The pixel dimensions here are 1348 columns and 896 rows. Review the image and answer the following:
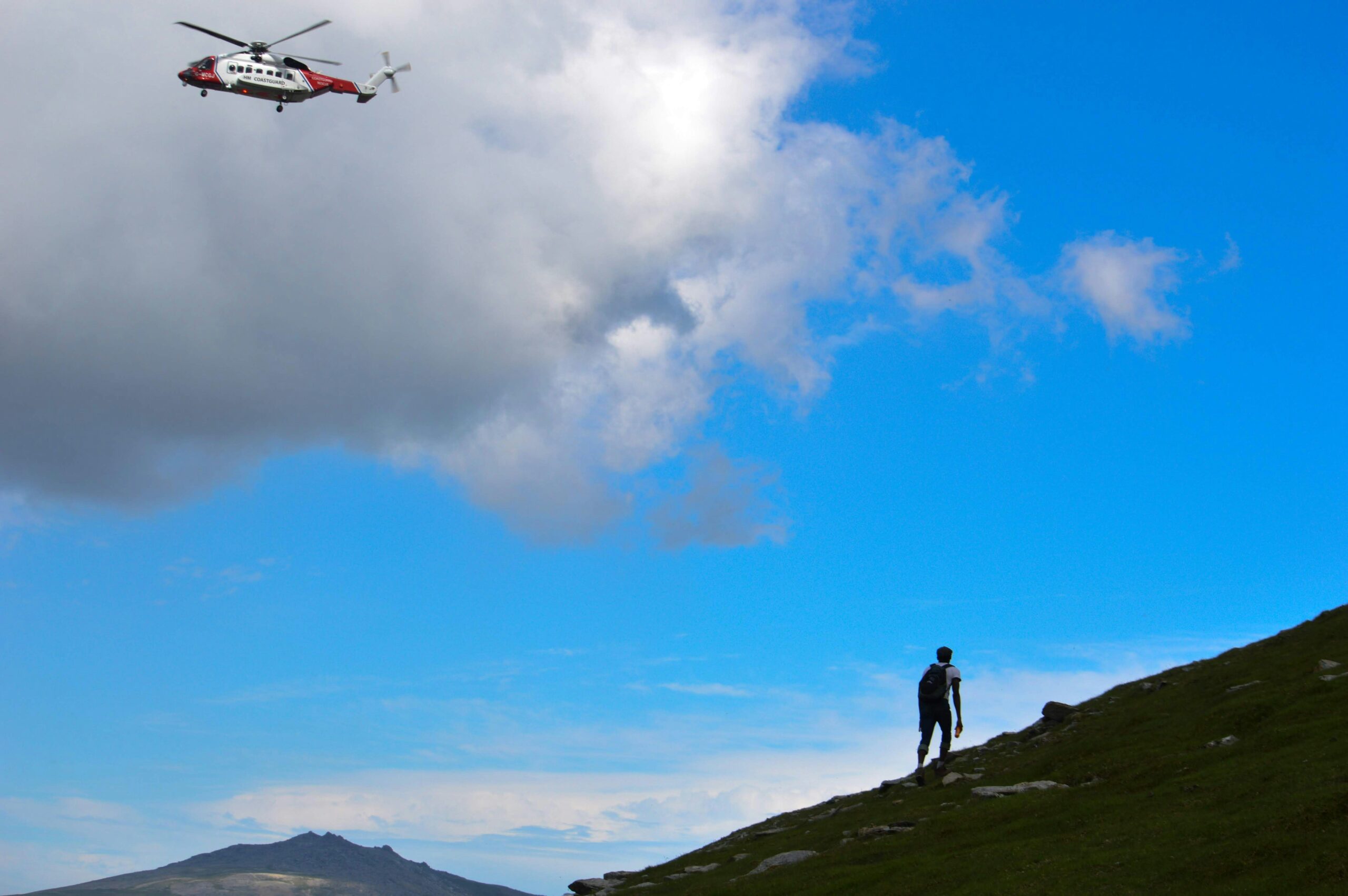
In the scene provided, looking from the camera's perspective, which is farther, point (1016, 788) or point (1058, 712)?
point (1058, 712)

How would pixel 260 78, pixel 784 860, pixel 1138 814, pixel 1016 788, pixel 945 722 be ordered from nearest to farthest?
pixel 1138 814 < pixel 1016 788 < pixel 784 860 < pixel 945 722 < pixel 260 78

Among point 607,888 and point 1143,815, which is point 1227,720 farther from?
point 607,888

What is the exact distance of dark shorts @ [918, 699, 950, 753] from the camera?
4209cm

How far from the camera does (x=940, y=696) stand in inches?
1641

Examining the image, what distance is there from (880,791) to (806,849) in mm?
10676

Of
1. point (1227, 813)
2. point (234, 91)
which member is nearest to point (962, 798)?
point (1227, 813)

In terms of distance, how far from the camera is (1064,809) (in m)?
33.8

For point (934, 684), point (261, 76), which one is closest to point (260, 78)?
point (261, 76)

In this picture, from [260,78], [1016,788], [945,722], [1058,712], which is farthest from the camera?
[260,78]

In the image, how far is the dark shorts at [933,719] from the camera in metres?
42.1

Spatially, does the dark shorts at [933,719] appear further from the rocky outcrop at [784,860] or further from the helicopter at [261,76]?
the helicopter at [261,76]

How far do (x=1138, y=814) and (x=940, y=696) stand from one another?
11368 mm

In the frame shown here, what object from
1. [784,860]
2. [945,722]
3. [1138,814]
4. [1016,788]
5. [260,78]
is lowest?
[784,860]

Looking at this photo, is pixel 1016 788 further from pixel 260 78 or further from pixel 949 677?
pixel 260 78
